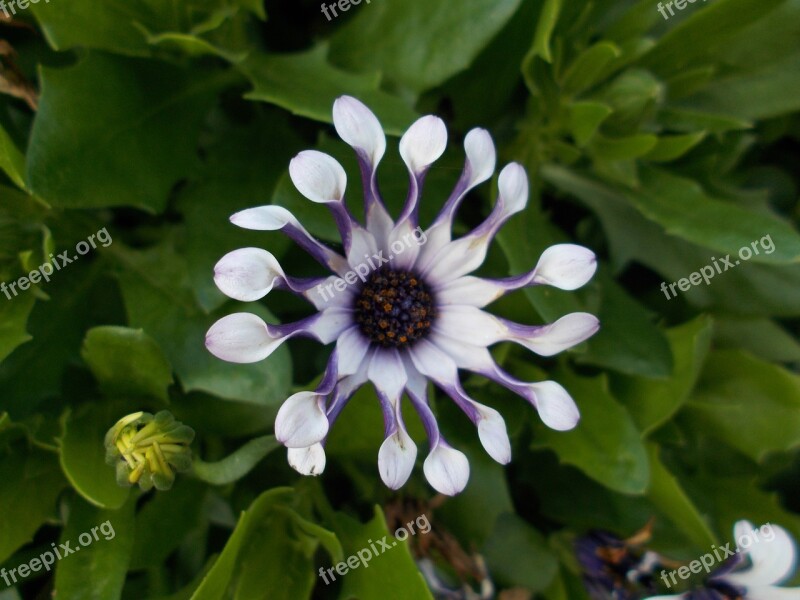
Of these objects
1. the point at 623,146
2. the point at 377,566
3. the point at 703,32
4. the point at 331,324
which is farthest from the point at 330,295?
the point at 703,32

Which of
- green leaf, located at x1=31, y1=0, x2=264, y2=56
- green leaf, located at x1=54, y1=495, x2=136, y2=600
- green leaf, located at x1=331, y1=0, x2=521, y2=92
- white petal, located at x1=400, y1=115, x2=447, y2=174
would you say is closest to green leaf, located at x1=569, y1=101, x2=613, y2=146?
green leaf, located at x1=331, y1=0, x2=521, y2=92

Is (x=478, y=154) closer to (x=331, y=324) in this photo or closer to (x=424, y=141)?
(x=424, y=141)

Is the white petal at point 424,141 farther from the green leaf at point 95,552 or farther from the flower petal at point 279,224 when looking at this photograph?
the green leaf at point 95,552

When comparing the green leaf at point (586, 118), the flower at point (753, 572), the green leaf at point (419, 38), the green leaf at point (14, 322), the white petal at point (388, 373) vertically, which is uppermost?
the green leaf at point (419, 38)

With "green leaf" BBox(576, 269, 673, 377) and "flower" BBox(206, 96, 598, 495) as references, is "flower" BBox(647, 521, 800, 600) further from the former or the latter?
"flower" BBox(206, 96, 598, 495)

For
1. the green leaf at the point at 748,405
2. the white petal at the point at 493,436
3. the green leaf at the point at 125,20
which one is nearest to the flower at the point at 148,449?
the white petal at the point at 493,436

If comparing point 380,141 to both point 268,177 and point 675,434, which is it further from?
point 675,434
